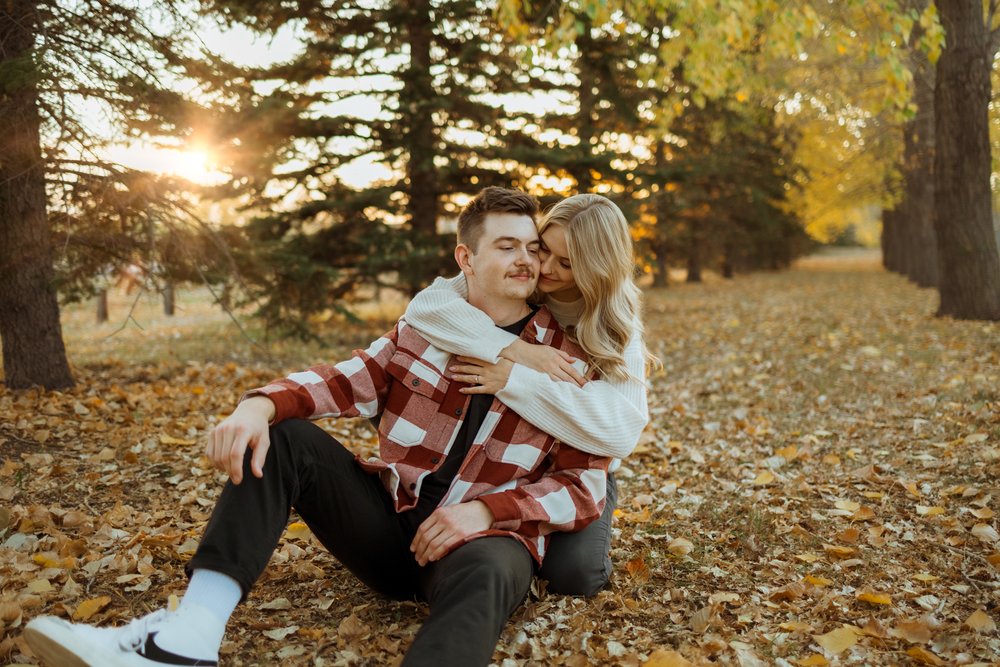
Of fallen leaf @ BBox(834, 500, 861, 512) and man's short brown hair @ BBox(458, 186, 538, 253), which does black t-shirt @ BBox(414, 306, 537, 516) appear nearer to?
man's short brown hair @ BBox(458, 186, 538, 253)

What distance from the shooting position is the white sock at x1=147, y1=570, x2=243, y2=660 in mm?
2109

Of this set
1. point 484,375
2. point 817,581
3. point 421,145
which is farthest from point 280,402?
point 421,145

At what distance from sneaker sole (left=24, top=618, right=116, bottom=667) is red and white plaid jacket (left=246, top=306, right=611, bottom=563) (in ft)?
3.13

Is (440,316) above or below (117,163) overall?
below

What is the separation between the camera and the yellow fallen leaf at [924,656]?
99.4 inches

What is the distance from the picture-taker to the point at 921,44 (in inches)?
295

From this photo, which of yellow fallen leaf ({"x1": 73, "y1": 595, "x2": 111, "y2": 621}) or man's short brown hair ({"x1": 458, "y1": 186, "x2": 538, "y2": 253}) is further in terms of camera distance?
man's short brown hair ({"x1": 458, "y1": 186, "x2": 538, "y2": 253})

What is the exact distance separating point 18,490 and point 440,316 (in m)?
2.59

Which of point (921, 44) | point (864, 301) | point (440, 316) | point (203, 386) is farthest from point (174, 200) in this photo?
point (864, 301)

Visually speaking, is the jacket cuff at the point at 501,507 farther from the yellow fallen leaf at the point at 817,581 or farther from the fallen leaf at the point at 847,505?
the fallen leaf at the point at 847,505

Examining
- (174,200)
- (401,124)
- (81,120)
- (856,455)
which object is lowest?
(856,455)

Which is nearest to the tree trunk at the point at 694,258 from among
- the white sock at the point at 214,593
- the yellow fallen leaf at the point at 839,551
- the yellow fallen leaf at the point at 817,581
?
the yellow fallen leaf at the point at 839,551

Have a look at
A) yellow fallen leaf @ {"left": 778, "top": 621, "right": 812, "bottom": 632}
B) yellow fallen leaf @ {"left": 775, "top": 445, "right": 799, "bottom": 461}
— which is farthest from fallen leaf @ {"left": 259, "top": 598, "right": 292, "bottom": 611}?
yellow fallen leaf @ {"left": 775, "top": 445, "right": 799, "bottom": 461}

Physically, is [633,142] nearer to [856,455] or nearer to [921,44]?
[921,44]
